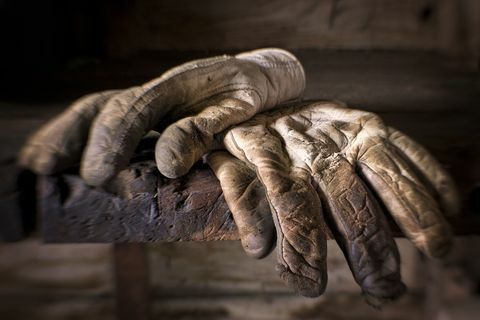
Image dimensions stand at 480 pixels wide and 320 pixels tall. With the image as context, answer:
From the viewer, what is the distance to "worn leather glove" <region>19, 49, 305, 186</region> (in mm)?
709

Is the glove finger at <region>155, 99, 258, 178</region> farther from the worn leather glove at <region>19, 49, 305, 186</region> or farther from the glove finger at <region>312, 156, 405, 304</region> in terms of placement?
the glove finger at <region>312, 156, 405, 304</region>

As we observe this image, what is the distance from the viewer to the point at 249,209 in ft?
2.38

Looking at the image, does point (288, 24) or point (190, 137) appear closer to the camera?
point (190, 137)

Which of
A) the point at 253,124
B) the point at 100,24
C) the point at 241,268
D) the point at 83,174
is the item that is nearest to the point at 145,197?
the point at 83,174

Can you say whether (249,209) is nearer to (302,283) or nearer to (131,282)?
(302,283)

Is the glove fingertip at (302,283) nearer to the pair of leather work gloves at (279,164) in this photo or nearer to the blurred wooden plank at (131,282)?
the pair of leather work gloves at (279,164)

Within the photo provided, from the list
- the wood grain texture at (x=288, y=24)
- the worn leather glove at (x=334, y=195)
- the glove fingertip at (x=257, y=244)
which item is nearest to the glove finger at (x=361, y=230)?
the worn leather glove at (x=334, y=195)

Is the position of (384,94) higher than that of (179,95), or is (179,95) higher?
(179,95)

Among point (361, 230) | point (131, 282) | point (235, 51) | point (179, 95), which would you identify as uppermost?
point (179, 95)

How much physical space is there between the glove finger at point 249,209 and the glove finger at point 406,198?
0.18 metres

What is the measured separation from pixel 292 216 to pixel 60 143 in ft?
1.15

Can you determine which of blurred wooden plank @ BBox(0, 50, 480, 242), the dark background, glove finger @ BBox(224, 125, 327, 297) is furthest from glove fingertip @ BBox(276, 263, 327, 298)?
the dark background

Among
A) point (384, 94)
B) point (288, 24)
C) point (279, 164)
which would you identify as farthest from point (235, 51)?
point (279, 164)

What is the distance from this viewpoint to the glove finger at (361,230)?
703mm
